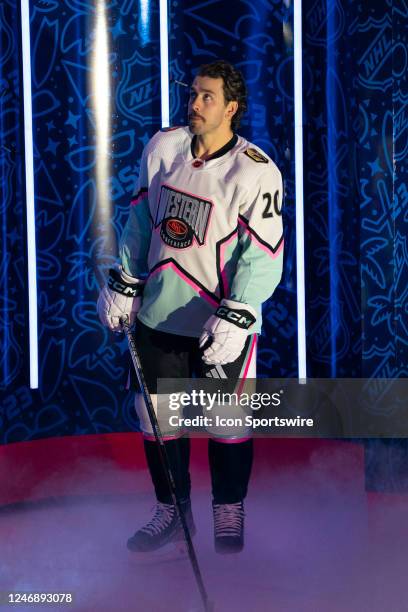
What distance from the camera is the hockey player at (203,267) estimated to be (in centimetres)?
165

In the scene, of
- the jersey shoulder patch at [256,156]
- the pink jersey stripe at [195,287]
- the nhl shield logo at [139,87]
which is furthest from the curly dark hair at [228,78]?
the nhl shield logo at [139,87]

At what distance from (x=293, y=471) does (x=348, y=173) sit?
0.96m

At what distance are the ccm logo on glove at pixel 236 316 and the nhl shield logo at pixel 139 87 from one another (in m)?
1.26

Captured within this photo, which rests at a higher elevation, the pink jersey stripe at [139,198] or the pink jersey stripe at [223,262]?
the pink jersey stripe at [139,198]

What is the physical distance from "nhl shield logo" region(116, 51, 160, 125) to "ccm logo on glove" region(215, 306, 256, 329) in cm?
126

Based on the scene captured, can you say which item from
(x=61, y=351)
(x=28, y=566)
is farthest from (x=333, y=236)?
(x=28, y=566)

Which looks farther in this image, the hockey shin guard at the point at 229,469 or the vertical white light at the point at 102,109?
the vertical white light at the point at 102,109

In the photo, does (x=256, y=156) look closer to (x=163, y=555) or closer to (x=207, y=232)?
(x=207, y=232)

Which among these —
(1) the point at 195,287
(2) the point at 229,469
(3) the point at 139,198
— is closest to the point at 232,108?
(3) the point at 139,198

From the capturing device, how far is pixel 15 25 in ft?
8.58

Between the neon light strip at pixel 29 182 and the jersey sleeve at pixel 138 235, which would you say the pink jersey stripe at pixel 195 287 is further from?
the neon light strip at pixel 29 182

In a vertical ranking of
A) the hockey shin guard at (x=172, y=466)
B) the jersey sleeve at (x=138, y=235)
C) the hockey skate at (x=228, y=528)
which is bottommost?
the hockey skate at (x=228, y=528)

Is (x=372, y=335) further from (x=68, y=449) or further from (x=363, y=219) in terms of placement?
(x=68, y=449)

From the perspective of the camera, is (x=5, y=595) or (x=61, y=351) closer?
(x=5, y=595)
